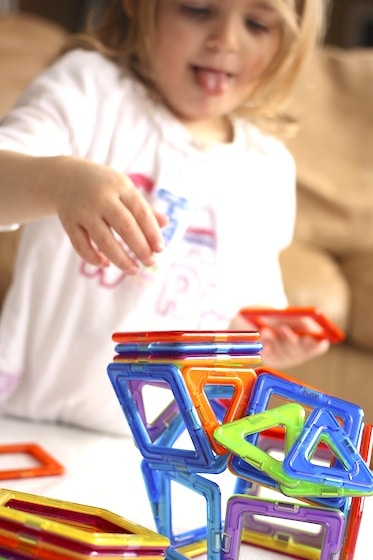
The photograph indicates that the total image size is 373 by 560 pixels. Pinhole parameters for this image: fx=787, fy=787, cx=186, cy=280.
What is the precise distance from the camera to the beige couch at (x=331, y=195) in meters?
1.45

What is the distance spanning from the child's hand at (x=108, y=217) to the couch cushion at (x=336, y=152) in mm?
1236

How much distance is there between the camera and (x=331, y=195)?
170cm

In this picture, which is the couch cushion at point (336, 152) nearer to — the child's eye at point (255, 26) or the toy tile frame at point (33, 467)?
the child's eye at point (255, 26)

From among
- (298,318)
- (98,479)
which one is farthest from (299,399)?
(298,318)

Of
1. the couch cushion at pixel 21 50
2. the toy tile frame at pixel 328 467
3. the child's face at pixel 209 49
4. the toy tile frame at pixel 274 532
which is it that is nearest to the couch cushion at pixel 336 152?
the couch cushion at pixel 21 50

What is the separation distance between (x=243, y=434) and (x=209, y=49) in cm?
50

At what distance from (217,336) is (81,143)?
0.40m

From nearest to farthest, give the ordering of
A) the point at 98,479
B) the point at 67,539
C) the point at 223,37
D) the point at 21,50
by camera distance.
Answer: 1. the point at 67,539
2. the point at 98,479
3. the point at 223,37
4. the point at 21,50

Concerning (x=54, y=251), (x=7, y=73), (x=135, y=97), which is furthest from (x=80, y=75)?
(x=7, y=73)

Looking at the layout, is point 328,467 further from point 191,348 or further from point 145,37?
point 145,37

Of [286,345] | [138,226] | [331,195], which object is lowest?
[331,195]

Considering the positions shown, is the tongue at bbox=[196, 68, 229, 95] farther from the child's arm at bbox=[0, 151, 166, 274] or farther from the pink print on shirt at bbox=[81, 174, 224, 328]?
the child's arm at bbox=[0, 151, 166, 274]

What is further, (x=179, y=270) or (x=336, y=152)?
(x=336, y=152)

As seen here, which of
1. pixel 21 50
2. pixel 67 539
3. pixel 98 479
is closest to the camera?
pixel 67 539
